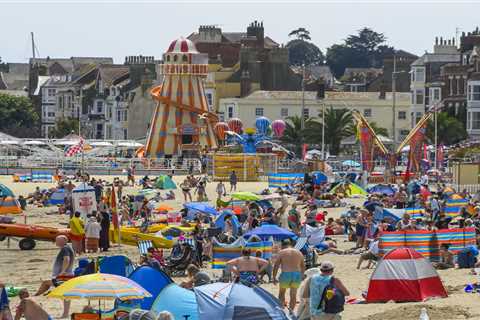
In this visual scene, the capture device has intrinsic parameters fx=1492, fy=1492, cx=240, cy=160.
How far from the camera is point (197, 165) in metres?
70.7

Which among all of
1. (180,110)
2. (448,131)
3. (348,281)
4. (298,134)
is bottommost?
(348,281)

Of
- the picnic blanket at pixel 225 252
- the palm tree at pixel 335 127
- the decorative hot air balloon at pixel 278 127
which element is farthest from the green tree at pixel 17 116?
the picnic blanket at pixel 225 252

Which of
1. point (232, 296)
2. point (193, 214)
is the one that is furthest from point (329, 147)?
point (232, 296)

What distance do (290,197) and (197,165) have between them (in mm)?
22293

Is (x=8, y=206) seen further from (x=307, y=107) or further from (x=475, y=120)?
(x=307, y=107)

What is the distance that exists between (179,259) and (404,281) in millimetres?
5860

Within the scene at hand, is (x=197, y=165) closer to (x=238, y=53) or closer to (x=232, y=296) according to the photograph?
(x=238, y=53)

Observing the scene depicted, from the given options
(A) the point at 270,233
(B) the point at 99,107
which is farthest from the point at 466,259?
(B) the point at 99,107

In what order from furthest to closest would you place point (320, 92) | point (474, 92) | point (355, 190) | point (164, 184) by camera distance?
point (320, 92)
point (474, 92)
point (164, 184)
point (355, 190)

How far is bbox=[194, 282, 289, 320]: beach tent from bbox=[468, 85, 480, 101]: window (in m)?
59.9

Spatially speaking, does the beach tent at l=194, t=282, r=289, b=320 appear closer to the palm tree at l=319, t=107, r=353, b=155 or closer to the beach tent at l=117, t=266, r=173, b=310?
the beach tent at l=117, t=266, r=173, b=310

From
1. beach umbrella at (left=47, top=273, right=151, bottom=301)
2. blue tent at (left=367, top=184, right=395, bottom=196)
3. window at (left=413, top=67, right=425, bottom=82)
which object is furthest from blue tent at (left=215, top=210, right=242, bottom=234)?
window at (left=413, top=67, right=425, bottom=82)

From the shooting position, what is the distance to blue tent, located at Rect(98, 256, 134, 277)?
22.6 metres

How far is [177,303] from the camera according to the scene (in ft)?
62.5
